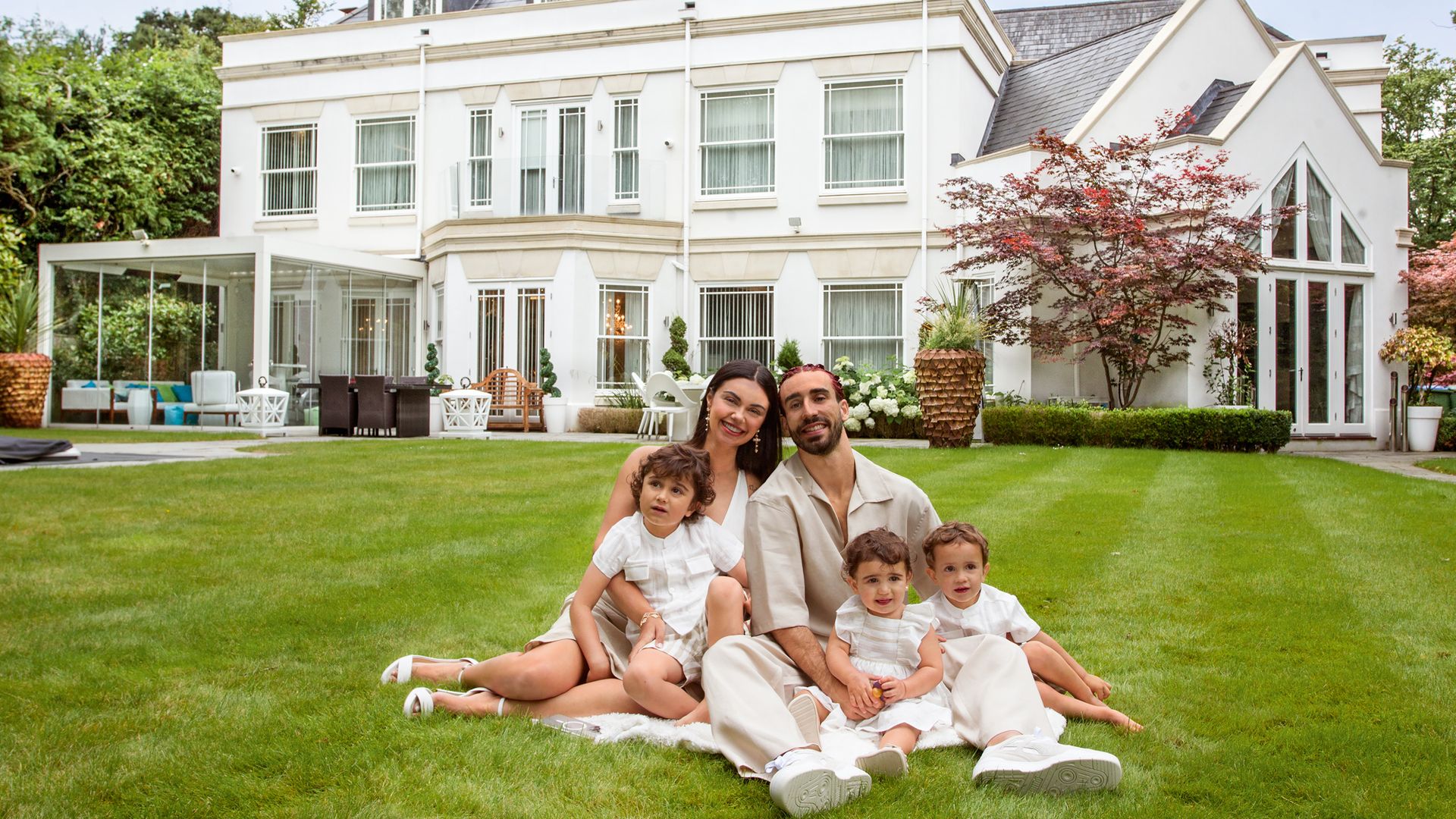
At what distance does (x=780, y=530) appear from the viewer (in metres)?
3.41

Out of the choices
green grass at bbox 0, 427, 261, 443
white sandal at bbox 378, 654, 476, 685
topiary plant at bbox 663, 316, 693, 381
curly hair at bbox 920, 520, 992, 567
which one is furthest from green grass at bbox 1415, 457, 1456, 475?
green grass at bbox 0, 427, 261, 443

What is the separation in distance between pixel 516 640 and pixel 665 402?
37.8ft

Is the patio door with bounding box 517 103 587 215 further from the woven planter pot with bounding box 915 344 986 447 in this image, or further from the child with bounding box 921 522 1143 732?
the child with bounding box 921 522 1143 732

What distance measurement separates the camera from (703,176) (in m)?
19.2

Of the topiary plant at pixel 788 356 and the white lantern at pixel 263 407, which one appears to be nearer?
the white lantern at pixel 263 407

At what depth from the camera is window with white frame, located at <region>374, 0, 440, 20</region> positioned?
70.5 ft

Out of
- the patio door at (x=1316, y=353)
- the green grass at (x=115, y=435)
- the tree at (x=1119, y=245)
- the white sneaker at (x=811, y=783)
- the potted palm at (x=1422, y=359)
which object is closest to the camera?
the white sneaker at (x=811, y=783)

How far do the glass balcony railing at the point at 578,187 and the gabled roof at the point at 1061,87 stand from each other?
230 inches

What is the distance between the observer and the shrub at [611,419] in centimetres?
1752

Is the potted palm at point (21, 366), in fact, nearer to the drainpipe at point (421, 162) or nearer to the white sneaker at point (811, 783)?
the drainpipe at point (421, 162)

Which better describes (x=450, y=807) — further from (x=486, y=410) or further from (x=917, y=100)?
(x=917, y=100)

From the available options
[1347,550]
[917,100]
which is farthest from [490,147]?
[1347,550]

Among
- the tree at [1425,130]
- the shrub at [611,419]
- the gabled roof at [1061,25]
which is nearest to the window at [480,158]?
the shrub at [611,419]

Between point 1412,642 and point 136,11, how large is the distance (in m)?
41.6
